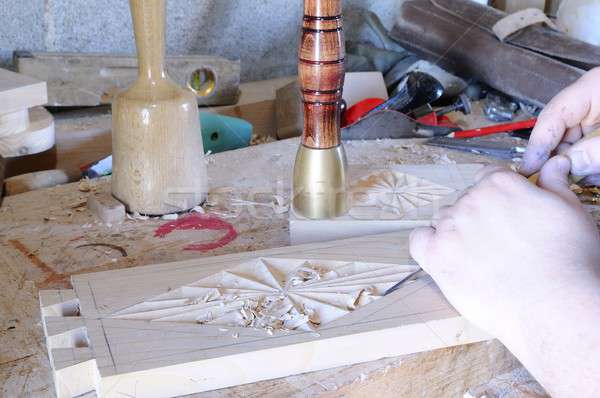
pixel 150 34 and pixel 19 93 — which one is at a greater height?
pixel 150 34

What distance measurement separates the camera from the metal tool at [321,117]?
1107 mm

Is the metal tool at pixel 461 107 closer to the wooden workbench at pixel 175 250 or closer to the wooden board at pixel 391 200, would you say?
the wooden workbench at pixel 175 250

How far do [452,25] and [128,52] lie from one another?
39.1 inches

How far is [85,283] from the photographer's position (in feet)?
3.22

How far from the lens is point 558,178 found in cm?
104

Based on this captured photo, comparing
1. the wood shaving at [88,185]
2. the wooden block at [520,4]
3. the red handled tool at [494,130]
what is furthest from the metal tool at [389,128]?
the wooden block at [520,4]

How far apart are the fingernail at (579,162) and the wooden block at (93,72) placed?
1168mm

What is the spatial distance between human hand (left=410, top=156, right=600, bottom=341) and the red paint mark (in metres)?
0.37

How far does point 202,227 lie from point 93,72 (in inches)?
31.3

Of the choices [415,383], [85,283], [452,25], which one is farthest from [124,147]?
[452,25]

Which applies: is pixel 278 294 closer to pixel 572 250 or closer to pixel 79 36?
pixel 572 250

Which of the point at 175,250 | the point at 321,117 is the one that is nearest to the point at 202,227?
the point at 175,250

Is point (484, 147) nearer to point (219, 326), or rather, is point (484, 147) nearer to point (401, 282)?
point (401, 282)

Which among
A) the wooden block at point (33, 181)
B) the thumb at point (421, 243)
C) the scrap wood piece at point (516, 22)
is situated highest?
the scrap wood piece at point (516, 22)
